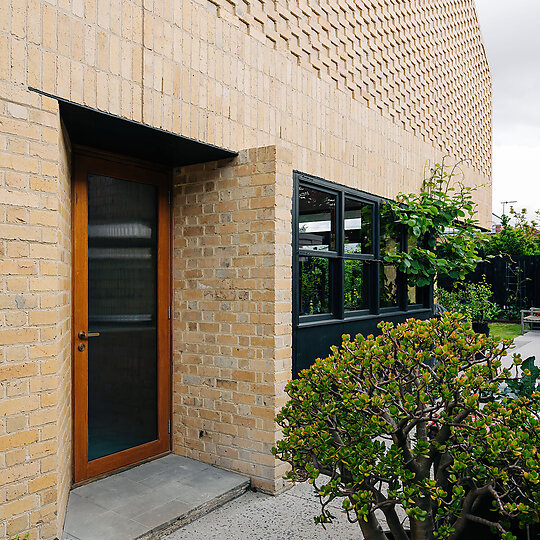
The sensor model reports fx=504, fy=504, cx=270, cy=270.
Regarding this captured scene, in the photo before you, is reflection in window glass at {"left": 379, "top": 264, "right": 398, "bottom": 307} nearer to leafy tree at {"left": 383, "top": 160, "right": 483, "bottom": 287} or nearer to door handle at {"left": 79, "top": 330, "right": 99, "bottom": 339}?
leafy tree at {"left": 383, "top": 160, "right": 483, "bottom": 287}

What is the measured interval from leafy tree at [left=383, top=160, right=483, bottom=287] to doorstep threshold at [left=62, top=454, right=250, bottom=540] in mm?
3356

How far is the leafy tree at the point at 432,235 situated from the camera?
627cm

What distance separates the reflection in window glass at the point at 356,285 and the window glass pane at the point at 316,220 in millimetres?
461

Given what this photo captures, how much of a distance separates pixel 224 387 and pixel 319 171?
2153 mm

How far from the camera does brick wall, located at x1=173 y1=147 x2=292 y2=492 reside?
370 centimetres

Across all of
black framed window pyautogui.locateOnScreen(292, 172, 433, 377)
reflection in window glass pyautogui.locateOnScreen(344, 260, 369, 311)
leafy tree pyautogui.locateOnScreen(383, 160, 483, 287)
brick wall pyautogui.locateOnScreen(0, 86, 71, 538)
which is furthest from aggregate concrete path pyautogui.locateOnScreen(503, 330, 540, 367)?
brick wall pyautogui.locateOnScreen(0, 86, 71, 538)

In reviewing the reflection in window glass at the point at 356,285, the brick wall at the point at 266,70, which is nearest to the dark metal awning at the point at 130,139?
the brick wall at the point at 266,70

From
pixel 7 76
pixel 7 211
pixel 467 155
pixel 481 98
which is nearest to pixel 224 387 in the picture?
pixel 7 211

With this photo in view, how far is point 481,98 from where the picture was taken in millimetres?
10070

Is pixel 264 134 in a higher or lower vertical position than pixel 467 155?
lower

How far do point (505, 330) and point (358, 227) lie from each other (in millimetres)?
8878

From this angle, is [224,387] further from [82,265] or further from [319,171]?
[319,171]

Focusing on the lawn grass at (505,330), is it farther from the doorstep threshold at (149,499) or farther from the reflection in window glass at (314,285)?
the doorstep threshold at (149,499)

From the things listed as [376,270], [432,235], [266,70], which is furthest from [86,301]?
[432,235]
